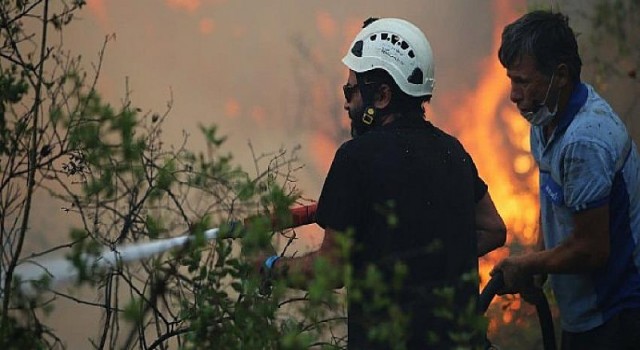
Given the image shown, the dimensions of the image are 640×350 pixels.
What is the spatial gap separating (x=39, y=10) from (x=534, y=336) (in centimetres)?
342

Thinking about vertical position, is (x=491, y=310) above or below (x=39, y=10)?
below

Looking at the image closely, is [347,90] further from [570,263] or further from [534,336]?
[534,336]

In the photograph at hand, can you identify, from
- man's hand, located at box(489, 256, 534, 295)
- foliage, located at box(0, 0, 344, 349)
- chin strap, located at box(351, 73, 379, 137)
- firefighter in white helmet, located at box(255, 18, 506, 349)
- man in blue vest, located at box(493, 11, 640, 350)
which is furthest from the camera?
man's hand, located at box(489, 256, 534, 295)

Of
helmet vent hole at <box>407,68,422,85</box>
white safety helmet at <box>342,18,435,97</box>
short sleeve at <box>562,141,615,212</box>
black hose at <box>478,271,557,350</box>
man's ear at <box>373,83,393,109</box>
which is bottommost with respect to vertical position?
black hose at <box>478,271,557,350</box>

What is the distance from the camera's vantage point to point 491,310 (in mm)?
7148

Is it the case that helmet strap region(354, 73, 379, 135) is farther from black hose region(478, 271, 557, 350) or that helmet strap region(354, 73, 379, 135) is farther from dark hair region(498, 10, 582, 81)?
black hose region(478, 271, 557, 350)

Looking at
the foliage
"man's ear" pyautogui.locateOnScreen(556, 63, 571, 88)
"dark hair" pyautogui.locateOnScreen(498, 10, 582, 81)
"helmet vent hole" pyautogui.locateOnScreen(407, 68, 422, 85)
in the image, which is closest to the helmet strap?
"helmet vent hole" pyautogui.locateOnScreen(407, 68, 422, 85)

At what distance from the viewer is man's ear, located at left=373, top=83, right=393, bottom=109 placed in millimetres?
3796

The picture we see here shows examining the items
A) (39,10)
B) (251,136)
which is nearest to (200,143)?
(251,136)

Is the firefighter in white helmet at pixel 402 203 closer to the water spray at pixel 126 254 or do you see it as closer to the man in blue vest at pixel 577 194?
the man in blue vest at pixel 577 194

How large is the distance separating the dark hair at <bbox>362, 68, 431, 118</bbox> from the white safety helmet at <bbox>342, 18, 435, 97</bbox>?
1 cm

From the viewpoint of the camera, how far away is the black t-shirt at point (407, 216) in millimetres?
3494

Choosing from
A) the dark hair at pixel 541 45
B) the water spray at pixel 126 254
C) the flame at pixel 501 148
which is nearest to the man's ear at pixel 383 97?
the dark hair at pixel 541 45

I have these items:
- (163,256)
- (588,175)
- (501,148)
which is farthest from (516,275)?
(501,148)
